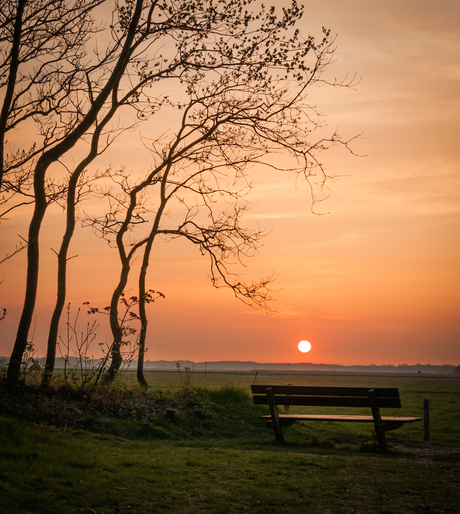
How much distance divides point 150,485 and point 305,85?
10.3 meters

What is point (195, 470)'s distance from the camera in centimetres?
833

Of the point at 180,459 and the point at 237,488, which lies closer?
the point at 237,488

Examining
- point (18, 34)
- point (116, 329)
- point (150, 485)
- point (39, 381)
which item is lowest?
point (150, 485)

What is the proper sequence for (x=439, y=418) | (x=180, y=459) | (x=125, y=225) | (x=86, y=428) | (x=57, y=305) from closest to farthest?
(x=180, y=459), (x=86, y=428), (x=57, y=305), (x=125, y=225), (x=439, y=418)

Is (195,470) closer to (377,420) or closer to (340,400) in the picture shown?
(340,400)

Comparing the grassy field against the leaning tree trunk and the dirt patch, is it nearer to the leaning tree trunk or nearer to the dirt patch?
the dirt patch

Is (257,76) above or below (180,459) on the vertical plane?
above

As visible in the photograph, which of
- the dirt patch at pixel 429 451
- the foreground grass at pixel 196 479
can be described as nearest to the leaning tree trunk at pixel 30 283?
the foreground grass at pixel 196 479

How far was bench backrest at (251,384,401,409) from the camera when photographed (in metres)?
10.5

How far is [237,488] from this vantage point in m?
7.26

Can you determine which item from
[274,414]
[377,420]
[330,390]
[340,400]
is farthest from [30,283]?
[377,420]

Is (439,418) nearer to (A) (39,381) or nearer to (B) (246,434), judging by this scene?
(B) (246,434)

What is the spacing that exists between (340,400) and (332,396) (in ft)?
0.73

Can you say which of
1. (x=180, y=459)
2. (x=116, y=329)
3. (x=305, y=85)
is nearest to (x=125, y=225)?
(x=116, y=329)
